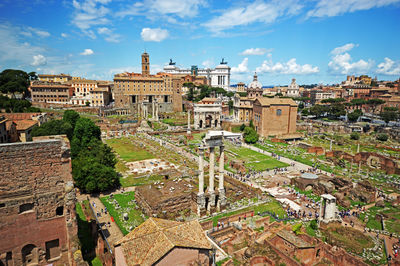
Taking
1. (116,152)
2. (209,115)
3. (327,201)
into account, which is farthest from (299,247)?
(209,115)

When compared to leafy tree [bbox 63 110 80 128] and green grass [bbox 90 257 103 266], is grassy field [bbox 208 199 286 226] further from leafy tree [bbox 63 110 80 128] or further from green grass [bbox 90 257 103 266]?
leafy tree [bbox 63 110 80 128]

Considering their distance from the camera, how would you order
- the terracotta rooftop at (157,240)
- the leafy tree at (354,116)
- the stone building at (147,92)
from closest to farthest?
the terracotta rooftop at (157,240), the leafy tree at (354,116), the stone building at (147,92)

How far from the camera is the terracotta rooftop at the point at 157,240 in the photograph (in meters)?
13.3

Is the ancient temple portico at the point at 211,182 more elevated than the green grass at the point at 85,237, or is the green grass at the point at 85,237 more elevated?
the ancient temple portico at the point at 211,182

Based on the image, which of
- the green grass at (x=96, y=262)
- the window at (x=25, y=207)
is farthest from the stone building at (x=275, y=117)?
the window at (x=25, y=207)

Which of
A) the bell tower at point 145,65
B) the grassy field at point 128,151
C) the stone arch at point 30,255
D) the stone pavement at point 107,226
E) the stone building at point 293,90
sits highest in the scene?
the bell tower at point 145,65

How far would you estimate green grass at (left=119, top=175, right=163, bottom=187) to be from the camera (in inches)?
1288

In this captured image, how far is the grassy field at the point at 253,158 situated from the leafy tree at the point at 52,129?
1154 inches

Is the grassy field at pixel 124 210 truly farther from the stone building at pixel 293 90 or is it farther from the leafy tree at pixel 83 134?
the stone building at pixel 293 90

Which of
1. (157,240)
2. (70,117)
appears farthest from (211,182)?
(70,117)

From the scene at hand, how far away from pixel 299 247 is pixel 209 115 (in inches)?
2303

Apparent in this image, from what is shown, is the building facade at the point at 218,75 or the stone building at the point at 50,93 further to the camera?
the building facade at the point at 218,75

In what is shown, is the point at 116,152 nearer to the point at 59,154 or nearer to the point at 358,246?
the point at 59,154

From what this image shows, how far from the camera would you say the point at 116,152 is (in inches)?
1901
